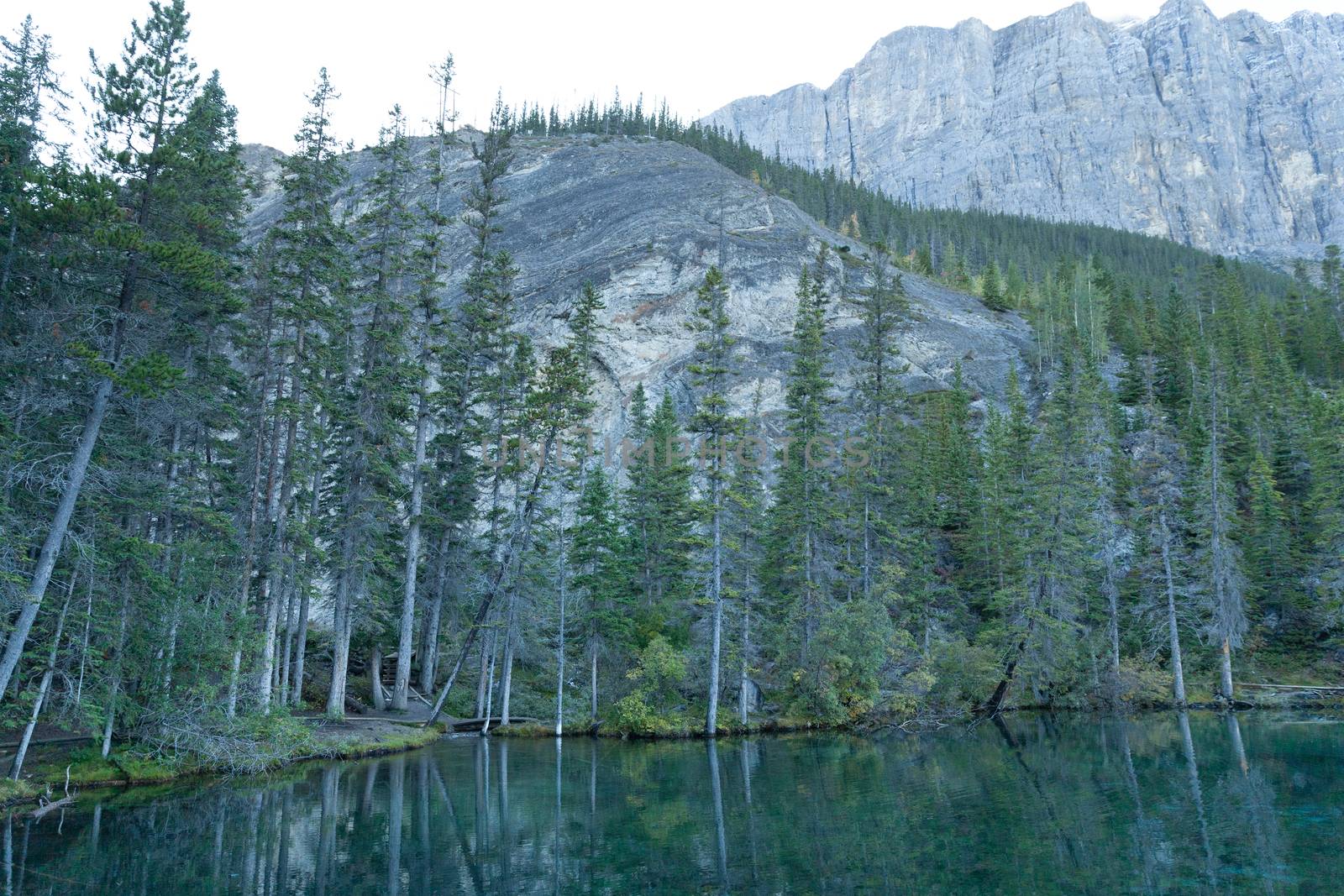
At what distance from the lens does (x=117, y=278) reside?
20.5m

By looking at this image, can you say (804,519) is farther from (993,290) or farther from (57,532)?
(993,290)

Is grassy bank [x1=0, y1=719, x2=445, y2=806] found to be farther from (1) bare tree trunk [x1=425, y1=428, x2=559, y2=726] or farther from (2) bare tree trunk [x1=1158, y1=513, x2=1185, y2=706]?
(2) bare tree trunk [x1=1158, y1=513, x2=1185, y2=706]

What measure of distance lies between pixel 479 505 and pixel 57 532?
121ft

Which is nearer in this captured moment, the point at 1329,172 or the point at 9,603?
the point at 9,603

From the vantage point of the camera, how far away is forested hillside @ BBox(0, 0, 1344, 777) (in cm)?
2097

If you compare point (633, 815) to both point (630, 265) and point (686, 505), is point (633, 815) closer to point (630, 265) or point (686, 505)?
point (686, 505)

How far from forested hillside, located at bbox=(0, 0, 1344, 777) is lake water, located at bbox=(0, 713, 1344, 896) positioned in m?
5.47

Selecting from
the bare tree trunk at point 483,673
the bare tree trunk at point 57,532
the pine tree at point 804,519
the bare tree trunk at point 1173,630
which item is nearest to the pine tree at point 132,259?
the bare tree trunk at point 57,532

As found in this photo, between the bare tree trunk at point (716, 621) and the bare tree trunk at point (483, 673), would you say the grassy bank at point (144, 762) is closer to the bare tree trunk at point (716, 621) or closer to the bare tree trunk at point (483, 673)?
the bare tree trunk at point (483, 673)

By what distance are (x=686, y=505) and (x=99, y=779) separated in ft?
82.9

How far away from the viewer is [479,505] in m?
55.9

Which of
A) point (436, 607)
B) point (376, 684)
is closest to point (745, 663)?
point (436, 607)

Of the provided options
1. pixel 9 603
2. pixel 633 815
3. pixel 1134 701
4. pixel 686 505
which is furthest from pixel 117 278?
pixel 1134 701

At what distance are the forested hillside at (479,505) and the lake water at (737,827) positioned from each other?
215 inches
